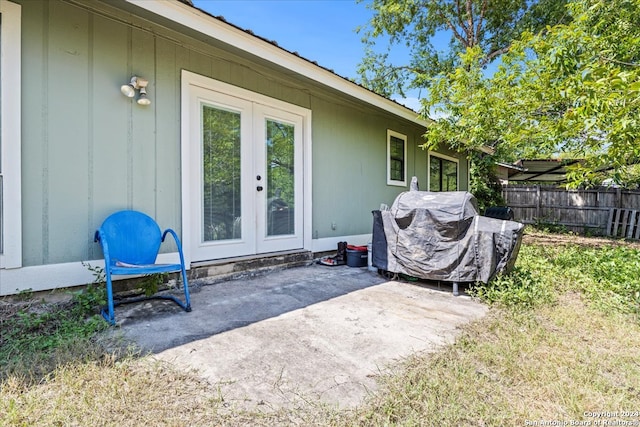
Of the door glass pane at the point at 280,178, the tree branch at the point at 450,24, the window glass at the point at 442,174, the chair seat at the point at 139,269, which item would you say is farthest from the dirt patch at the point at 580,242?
the chair seat at the point at 139,269

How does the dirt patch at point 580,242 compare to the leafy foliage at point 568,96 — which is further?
the dirt patch at point 580,242

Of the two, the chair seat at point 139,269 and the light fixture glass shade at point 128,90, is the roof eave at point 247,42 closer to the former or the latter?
the light fixture glass shade at point 128,90

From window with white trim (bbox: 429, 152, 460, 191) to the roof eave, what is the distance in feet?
12.2

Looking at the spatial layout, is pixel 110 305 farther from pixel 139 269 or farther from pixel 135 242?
pixel 135 242

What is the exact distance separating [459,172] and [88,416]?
10219 mm

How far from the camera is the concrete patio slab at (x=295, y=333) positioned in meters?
1.80

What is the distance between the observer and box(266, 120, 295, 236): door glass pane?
455 centimetres

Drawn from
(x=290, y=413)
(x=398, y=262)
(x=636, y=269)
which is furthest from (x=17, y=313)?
(x=636, y=269)

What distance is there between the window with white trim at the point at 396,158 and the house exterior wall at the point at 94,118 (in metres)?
3.52

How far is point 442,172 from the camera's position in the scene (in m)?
9.02

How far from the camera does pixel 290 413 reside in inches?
60.7

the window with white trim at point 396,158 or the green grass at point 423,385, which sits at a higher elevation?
the window with white trim at point 396,158

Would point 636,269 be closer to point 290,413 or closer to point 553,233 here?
point 290,413

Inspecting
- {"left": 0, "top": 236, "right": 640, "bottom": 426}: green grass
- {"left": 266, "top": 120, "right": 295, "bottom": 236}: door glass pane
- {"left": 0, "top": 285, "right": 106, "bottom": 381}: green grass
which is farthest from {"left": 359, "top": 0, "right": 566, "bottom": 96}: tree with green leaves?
{"left": 0, "top": 285, "right": 106, "bottom": 381}: green grass
